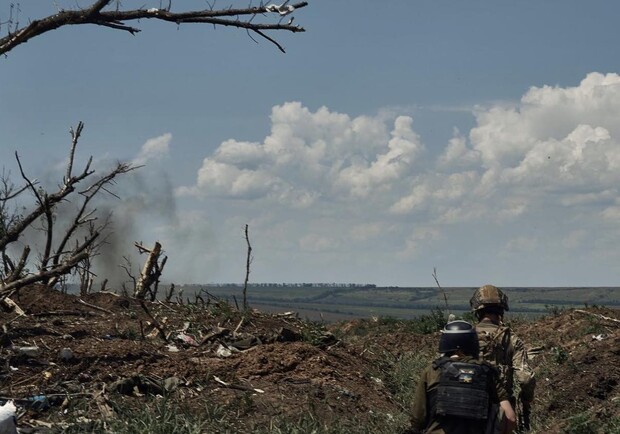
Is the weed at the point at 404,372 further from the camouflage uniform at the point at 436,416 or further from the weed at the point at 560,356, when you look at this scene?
the camouflage uniform at the point at 436,416

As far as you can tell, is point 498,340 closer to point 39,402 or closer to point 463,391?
point 463,391

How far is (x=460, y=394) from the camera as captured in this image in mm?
6043

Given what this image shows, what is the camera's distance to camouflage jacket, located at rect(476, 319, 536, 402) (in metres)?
7.71

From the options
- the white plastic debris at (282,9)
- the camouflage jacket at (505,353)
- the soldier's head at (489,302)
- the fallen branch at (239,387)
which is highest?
the white plastic debris at (282,9)

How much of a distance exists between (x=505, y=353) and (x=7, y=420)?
4439 millimetres

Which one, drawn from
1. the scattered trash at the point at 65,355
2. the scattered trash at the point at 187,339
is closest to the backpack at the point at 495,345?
the scattered trash at the point at 65,355

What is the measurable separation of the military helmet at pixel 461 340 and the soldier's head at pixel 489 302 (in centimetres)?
160

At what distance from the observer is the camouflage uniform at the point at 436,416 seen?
614cm

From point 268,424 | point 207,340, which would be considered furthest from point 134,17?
point 268,424

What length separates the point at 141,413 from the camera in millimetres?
8828

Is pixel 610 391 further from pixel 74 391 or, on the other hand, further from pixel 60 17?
pixel 60 17

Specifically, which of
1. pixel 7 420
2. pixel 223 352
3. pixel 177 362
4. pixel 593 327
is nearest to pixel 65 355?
pixel 177 362

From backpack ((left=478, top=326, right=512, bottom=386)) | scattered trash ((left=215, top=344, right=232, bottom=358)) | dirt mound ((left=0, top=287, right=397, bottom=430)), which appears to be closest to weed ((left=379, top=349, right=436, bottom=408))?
dirt mound ((left=0, top=287, right=397, bottom=430))

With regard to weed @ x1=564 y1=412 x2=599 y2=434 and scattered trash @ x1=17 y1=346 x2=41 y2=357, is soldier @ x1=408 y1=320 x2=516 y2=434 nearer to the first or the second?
weed @ x1=564 y1=412 x2=599 y2=434
